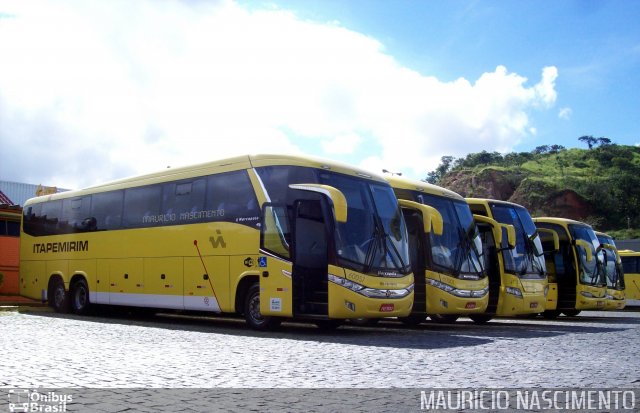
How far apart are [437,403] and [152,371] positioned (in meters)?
3.60

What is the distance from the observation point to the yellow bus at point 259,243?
1318 centimetres

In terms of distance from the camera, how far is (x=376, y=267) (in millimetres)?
13258

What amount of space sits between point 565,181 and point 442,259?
8513 centimetres

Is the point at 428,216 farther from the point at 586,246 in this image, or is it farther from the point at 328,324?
the point at 586,246

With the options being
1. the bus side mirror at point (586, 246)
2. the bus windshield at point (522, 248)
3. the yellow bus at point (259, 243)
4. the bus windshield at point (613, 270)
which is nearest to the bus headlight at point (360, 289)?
the yellow bus at point (259, 243)

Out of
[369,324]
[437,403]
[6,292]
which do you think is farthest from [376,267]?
[6,292]

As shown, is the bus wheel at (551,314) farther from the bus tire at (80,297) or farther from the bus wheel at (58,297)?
the bus wheel at (58,297)

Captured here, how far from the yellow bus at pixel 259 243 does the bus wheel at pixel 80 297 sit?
0.82 meters

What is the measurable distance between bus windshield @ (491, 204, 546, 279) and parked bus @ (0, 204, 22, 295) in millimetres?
18950


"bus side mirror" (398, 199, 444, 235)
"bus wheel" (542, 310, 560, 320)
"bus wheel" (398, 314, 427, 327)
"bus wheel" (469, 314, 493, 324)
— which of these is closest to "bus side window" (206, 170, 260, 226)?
"bus side mirror" (398, 199, 444, 235)

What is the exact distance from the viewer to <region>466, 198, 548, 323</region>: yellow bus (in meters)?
18.4

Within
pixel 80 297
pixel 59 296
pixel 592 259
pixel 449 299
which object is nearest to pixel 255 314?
pixel 449 299

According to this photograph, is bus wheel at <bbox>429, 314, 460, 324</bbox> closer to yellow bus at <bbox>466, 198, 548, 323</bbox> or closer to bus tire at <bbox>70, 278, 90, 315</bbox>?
yellow bus at <bbox>466, 198, 548, 323</bbox>

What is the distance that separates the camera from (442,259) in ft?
52.7
